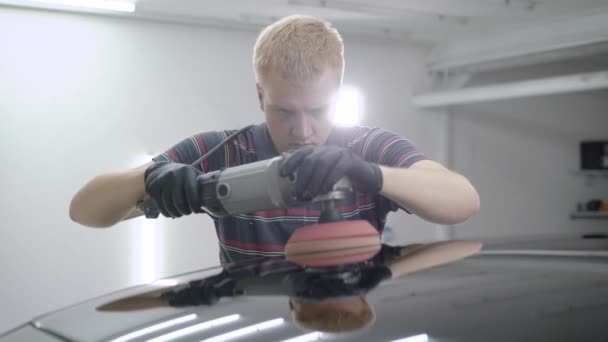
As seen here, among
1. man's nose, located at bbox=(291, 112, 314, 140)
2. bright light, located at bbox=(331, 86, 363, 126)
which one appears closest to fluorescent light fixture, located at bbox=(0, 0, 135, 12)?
bright light, located at bbox=(331, 86, 363, 126)

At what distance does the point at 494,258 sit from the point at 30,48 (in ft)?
10.7

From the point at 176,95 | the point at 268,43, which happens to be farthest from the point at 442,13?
the point at 268,43

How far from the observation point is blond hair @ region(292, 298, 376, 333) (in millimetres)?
608

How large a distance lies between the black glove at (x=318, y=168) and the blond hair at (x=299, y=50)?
0.37 m

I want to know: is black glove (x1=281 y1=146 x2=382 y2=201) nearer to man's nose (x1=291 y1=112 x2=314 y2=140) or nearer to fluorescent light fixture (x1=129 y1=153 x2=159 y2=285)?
man's nose (x1=291 y1=112 x2=314 y2=140)

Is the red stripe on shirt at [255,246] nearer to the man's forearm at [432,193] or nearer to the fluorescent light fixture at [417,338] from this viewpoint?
the man's forearm at [432,193]

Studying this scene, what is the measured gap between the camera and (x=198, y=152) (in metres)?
1.42

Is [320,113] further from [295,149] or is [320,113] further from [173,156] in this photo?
[173,156]

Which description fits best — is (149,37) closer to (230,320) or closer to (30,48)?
(30,48)

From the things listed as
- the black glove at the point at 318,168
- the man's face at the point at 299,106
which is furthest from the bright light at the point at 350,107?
the black glove at the point at 318,168

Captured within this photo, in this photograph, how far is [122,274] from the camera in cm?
380

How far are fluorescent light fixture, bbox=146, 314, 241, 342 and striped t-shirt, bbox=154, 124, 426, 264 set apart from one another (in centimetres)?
55

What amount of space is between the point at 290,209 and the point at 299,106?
0.21m

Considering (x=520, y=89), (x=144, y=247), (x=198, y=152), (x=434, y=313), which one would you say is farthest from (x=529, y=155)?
(x=434, y=313)
